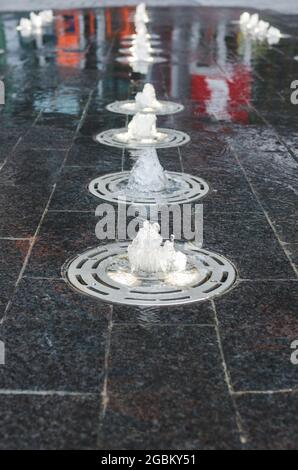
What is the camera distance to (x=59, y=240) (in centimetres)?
653

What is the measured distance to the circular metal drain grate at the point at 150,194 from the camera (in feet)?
24.9

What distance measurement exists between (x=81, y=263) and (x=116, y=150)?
4006 mm

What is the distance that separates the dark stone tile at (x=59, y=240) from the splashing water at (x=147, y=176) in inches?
35.4

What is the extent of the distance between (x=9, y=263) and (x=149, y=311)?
1.61 m

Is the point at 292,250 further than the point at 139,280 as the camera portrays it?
Yes

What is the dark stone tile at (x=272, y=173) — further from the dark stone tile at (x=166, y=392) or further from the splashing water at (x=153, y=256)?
the dark stone tile at (x=166, y=392)

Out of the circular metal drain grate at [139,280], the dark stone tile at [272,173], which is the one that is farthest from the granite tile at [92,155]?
the circular metal drain grate at [139,280]

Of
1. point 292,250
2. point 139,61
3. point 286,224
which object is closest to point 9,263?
point 292,250

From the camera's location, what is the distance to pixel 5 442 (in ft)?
12.1

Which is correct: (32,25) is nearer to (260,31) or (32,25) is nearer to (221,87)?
(260,31)
